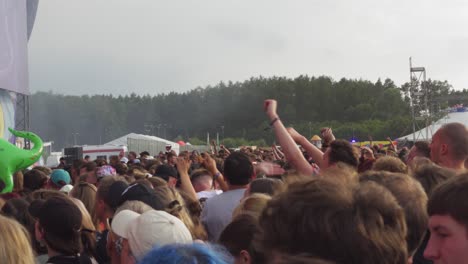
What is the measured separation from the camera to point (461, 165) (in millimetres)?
4566

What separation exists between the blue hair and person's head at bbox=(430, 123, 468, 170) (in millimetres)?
2967

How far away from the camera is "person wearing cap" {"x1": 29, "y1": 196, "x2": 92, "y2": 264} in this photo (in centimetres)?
370

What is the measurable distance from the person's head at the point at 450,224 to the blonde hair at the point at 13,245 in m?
1.71

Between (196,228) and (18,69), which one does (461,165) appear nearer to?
(196,228)

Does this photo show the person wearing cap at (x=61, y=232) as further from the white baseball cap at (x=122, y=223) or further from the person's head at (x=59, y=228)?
the white baseball cap at (x=122, y=223)

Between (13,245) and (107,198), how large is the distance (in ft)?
7.38

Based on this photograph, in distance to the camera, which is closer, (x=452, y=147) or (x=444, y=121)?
(x=452, y=147)

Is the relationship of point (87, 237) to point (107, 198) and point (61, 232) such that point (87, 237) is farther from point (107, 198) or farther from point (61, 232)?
point (107, 198)

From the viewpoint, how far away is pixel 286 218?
1654mm

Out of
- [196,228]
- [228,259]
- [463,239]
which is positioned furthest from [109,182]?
[463,239]

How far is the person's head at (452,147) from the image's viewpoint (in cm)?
453

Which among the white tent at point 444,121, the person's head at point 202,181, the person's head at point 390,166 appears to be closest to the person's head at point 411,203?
the person's head at point 390,166

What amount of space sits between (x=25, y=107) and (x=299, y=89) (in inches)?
2892

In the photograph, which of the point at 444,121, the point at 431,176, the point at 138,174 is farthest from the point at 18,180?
the point at 444,121
